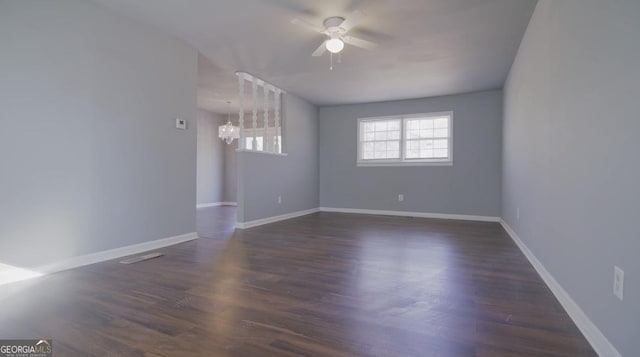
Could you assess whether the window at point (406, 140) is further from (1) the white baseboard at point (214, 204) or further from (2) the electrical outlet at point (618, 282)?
(2) the electrical outlet at point (618, 282)

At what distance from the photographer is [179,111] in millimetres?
3861

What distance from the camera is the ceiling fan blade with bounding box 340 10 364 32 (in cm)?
282

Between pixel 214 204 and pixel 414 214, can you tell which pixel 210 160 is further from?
pixel 414 214

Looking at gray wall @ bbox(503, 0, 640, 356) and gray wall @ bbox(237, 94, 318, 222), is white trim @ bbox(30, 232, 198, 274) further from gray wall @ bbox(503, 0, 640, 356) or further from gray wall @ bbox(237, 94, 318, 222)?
gray wall @ bbox(503, 0, 640, 356)

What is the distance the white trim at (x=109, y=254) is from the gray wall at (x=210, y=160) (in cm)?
459

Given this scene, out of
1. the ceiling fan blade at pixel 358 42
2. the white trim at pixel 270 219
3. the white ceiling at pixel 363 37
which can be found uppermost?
the white ceiling at pixel 363 37

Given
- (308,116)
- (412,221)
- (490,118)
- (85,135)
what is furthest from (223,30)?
(490,118)

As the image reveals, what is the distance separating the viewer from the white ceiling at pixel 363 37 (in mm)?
2961

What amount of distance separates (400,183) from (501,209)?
6.03ft

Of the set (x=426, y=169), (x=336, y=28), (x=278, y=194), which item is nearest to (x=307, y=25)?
(x=336, y=28)

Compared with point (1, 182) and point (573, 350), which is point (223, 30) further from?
point (573, 350)

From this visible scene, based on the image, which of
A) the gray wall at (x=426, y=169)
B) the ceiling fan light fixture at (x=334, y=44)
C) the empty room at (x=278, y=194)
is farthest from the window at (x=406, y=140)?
the ceiling fan light fixture at (x=334, y=44)

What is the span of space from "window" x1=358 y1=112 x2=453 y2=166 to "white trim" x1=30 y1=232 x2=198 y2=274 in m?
4.18

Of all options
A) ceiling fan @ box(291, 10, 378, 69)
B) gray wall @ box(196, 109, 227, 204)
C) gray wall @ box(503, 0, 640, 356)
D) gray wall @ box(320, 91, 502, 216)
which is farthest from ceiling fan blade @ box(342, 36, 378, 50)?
gray wall @ box(196, 109, 227, 204)
